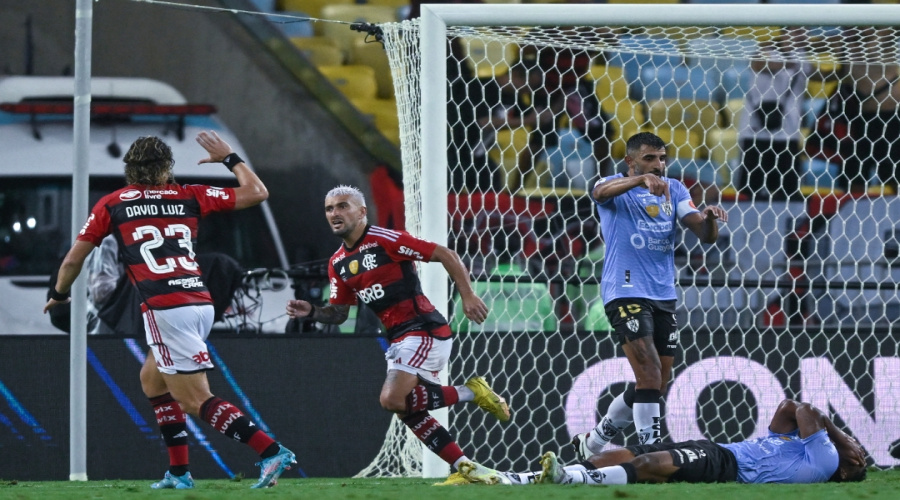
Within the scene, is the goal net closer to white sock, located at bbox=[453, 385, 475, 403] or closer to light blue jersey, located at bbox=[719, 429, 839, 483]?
white sock, located at bbox=[453, 385, 475, 403]

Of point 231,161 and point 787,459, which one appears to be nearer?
point 787,459

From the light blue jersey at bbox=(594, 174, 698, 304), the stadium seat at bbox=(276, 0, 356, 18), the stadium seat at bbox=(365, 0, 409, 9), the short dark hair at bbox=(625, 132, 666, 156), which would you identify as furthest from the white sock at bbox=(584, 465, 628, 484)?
the stadium seat at bbox=(276, 0, 356, 18)

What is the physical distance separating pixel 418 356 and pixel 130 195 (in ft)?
4.87

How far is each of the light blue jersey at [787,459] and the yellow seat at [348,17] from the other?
8.42 meters

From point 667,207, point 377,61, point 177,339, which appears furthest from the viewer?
point 377,61

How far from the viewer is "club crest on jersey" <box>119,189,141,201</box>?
17.8 ft

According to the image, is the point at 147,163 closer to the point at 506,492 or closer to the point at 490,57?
the point at 506,492

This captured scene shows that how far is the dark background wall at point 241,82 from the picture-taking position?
11656mm

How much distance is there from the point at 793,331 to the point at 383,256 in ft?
8.82

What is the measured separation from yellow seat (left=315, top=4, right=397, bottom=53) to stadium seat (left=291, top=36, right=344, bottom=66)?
0.15 meters

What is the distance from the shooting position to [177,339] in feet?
17.7

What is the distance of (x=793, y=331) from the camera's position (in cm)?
717

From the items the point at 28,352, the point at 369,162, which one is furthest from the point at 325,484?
the point at 369,162

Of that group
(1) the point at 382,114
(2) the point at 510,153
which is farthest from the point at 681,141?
(1) the point at 382,114
